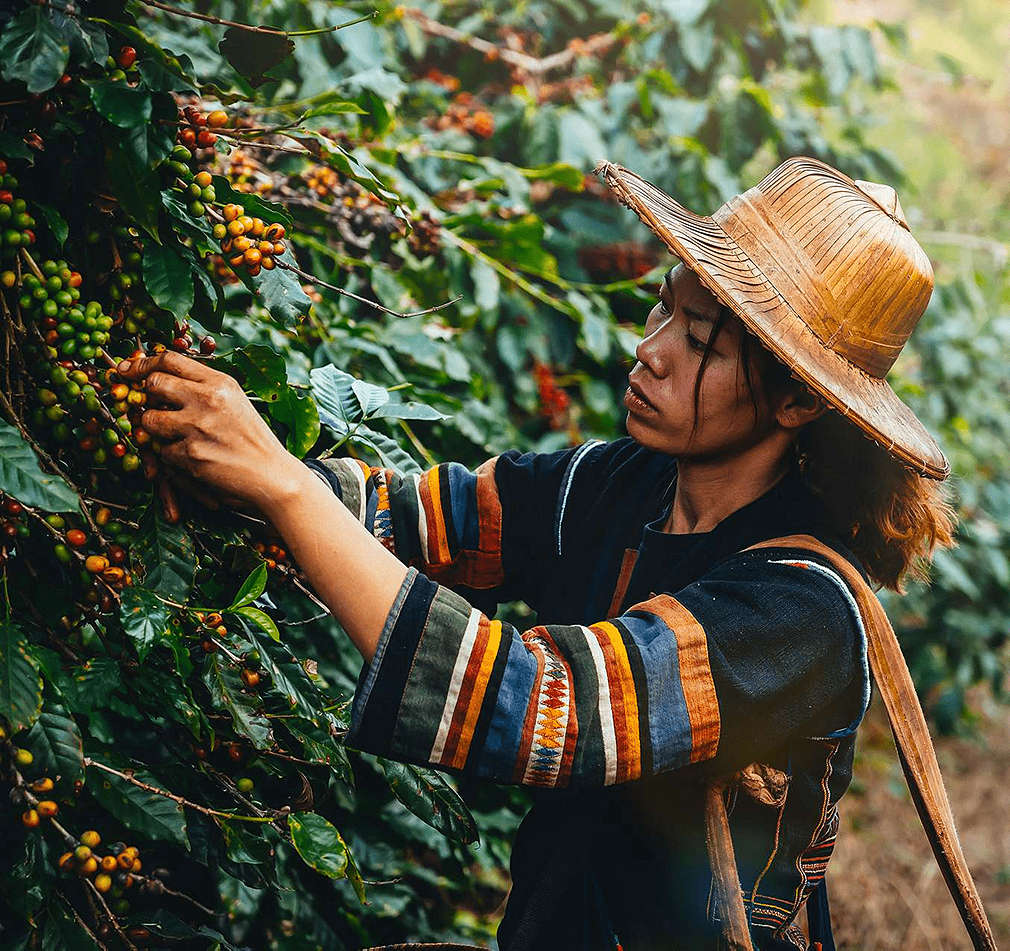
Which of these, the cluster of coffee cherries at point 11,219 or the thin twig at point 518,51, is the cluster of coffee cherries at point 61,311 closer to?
the cluster of coffee cherries at point 11,219

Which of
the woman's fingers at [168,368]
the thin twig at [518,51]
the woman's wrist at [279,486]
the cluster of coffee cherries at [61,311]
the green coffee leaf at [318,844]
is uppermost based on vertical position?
the thin twig at [518,51]

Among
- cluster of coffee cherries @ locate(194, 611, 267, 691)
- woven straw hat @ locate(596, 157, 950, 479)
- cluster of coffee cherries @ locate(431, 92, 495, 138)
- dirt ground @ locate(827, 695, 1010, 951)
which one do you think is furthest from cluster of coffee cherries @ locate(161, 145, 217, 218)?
dirt ground @ locate(827, 695, 1010, 951)

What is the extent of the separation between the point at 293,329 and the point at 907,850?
146 inches

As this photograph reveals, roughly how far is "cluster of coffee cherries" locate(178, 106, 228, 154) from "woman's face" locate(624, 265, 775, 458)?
65 centimetres

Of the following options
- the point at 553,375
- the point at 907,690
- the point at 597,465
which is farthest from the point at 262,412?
the point at 553,375

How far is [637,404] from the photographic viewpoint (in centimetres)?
149

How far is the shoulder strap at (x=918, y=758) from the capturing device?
4.77 feet

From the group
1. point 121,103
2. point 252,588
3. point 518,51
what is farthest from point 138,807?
point 518,51

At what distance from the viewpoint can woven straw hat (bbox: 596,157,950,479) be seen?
1.38m

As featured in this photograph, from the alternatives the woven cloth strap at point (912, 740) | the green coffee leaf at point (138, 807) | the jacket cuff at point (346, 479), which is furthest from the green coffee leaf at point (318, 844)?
the woven cloth strap at point (912, 740)

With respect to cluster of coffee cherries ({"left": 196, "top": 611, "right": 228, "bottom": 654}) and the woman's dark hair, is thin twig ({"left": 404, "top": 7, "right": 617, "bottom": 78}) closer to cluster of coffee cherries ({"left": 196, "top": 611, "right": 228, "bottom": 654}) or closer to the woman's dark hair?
the woman's dark hair

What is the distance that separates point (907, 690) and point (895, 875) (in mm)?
2871

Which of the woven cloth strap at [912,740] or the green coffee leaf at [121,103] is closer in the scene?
the green coffee leaf at [121,103]

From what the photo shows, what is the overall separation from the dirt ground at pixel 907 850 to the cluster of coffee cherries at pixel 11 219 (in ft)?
11.2
